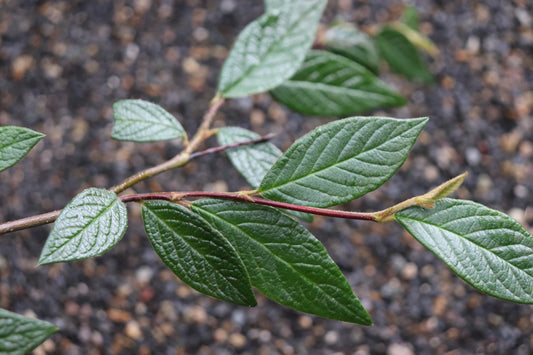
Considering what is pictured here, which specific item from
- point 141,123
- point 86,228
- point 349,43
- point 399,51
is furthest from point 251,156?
point 399,51

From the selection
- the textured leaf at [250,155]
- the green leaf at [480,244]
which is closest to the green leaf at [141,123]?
the textured leaf at [250,155]

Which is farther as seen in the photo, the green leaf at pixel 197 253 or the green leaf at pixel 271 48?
the green leaf at pixel 271 48

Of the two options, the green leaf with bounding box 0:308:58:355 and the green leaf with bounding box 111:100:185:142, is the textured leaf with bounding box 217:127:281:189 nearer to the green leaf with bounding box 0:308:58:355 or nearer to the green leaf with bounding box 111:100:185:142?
the green leaf with bounding box 111:100:185:142

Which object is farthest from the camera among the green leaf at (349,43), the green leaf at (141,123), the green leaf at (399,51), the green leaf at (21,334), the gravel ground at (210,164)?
the gravel ground at (210,164)

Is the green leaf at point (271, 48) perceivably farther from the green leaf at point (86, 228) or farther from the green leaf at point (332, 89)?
the green leaf at point (86, 228)

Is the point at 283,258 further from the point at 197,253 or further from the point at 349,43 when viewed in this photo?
the point at 349,43

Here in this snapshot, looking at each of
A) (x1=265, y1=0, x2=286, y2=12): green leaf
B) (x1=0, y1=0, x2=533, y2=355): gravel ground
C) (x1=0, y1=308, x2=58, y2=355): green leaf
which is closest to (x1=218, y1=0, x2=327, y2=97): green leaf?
(x1=265, y1=0, x2=286, y2=12): green leaf
